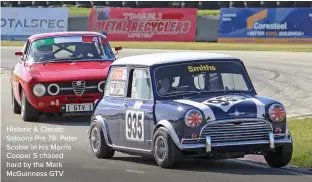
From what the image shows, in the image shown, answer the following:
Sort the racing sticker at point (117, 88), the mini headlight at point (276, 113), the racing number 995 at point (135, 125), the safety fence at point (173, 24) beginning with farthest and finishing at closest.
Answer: the safety fence at point (173, 24), the racing sticker at point (117, 88), the racing number 995 at point (135, 125), the mini headlight at point (276, 113)

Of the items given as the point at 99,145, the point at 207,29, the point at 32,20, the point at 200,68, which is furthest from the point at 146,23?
the point at 200,68

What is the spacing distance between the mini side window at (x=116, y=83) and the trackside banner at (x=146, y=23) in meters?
31.4

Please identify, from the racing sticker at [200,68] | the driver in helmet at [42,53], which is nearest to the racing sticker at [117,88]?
the racing sticker at [200,68]

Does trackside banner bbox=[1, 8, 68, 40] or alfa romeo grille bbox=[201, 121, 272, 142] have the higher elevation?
alfa romeo grille bbox=[201, 121, 272, 142]

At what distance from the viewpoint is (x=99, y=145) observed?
1168 centimetres

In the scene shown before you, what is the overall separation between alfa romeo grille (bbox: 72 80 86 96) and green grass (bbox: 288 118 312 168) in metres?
3.55

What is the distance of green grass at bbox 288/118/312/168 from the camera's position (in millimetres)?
10927

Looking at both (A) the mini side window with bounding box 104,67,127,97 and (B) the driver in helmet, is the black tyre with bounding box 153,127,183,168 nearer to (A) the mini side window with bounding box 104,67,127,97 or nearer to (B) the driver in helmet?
(A) the mini side window with bounding box 104,67,127,97

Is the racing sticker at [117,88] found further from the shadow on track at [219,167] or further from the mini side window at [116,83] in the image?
the shadow on track at [219,167]

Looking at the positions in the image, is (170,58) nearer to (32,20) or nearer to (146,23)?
(146,23)

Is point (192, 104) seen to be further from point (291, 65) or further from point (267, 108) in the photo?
point (291, 65)

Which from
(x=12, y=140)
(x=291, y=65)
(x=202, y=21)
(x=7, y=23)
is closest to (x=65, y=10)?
(x=7, y=23)

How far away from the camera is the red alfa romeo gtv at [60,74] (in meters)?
16.0

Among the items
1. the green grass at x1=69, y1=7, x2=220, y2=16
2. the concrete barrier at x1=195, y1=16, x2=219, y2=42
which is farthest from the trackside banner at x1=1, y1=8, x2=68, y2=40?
the concrete barrier at x1=195, y1=16, x2=219, y2=42
